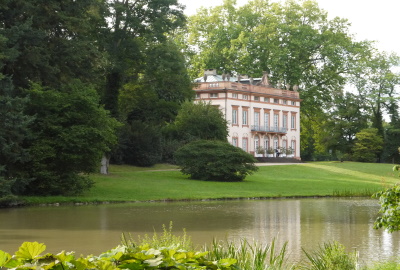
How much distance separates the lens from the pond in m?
14.5

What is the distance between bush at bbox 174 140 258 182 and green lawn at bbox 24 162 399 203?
706 mm

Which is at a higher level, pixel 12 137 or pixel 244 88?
pixel 244 88

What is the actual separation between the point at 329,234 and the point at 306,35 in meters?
51.0

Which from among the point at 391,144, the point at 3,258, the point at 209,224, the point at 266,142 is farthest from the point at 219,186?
the point at 391,144

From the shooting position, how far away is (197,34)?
7031cm

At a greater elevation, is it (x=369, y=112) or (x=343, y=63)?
(x=343, y=63)

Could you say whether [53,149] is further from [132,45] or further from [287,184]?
[287,184]

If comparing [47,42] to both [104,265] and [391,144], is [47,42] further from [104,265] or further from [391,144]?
[391,144]

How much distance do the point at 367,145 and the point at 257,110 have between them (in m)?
10.6

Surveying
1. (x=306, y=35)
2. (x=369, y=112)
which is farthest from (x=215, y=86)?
(x=369, y=112)

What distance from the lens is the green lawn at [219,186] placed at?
29.4m

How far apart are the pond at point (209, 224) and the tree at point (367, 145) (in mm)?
33263

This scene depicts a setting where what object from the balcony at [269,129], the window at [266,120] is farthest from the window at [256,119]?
the window at [266,120]

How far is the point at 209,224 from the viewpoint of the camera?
61.4ft
